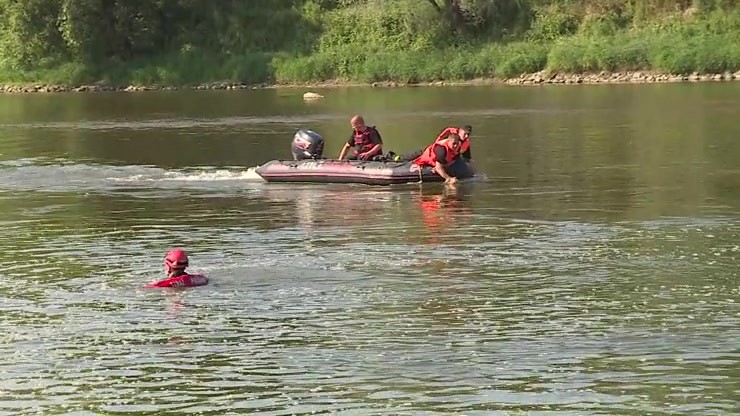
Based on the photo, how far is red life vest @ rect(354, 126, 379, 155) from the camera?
1048 inches

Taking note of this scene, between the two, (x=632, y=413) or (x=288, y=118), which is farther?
(x=288, y=118)

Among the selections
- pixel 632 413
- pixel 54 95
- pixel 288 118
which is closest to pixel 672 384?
pixel 632 413

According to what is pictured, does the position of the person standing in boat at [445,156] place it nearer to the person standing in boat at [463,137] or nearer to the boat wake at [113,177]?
the person standing in boat at [463,137]

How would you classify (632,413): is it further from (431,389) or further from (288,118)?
(288,118)

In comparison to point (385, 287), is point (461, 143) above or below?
above

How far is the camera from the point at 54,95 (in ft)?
208

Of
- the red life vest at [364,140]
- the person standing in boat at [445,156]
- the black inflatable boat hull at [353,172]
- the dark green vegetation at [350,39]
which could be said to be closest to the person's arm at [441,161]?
the person standing in boat at [445,156]

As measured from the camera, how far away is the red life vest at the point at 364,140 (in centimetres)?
2662

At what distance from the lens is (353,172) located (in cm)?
2600

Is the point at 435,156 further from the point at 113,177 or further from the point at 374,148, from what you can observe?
the point at 113,177

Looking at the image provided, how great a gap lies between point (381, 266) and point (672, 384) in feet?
20.5

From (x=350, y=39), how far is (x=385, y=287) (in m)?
48.2

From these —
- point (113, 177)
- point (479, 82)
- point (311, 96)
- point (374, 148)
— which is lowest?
point (113, 177)

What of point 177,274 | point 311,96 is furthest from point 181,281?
point 311,96
